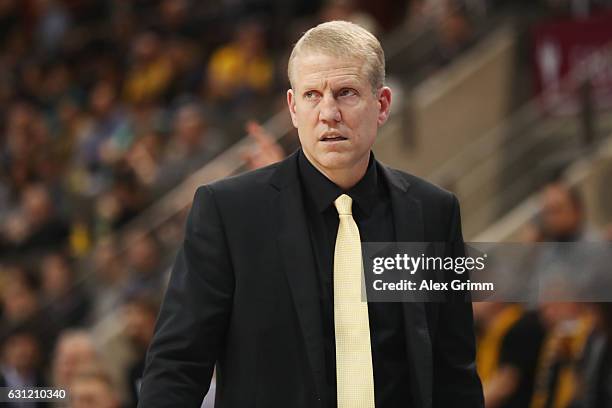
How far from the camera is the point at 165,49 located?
13.9 m

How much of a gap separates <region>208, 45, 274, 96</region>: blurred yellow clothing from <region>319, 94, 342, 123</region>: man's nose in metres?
8.60

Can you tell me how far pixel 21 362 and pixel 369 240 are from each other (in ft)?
14.7

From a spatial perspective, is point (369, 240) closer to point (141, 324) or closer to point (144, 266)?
point (141, 324)

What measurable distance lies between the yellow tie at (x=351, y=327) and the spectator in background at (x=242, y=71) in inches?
330

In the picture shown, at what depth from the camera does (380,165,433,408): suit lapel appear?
3309 mm

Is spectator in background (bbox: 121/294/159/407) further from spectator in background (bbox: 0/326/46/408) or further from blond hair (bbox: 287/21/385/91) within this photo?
blond hair (bbox: 287/21/385/91)

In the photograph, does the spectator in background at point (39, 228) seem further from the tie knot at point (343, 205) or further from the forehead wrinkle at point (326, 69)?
the forehead wrinkle at point (326, 69)

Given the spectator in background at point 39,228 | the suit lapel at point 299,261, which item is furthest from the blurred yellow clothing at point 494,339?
the spectator in background at point 39,228

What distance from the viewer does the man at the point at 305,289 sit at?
10.7 ft

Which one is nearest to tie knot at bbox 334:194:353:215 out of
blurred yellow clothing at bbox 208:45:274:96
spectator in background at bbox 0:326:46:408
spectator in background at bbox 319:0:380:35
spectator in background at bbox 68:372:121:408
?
spectator in background at bbox 0:326:46:408

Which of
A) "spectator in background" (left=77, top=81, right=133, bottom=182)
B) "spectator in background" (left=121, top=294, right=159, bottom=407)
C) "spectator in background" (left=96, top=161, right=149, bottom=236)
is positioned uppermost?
"spectator in background" (left=77, top=81, right=133, bottom=182)

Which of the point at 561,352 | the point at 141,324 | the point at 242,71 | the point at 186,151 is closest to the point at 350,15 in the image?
the point at 242,71

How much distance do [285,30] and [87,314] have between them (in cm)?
403

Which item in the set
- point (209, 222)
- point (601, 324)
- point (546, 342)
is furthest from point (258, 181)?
point (546, 342)
